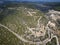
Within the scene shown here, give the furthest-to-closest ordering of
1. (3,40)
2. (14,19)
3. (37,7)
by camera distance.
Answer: (37,7)
(14,19)
(3,40)

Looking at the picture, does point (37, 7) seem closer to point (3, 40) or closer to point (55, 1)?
point (55, 1)

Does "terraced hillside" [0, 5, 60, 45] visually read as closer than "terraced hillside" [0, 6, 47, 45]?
No

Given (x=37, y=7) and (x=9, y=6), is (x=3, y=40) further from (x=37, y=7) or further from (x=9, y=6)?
(x=37, y=7)

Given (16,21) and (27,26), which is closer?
(27,26)

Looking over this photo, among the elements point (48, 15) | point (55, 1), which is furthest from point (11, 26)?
point (55, 1)

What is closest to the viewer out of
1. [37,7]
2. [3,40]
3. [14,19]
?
[3,40]

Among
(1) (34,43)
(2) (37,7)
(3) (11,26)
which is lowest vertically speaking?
(1) (34,43)

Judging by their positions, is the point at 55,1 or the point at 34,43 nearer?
the point at 34,43

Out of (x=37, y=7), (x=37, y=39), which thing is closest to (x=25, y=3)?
(x=37, y=7)

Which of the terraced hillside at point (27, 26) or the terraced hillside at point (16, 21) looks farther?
the terraced hillside at point (27, 26)

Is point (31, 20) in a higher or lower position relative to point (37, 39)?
Answer: higher

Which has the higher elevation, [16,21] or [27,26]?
[16,21]
